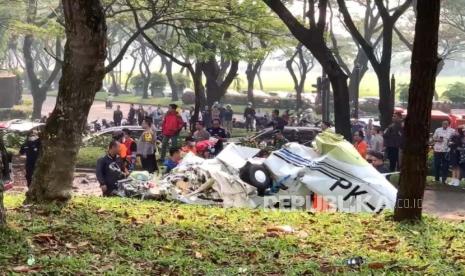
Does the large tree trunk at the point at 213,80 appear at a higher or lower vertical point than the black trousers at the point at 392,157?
higher

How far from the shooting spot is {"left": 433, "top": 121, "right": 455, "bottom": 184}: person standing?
595 inches

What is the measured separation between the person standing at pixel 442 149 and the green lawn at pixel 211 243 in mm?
7989

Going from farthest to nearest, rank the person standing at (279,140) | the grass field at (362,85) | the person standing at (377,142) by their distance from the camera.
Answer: the grass field at (362,85)
the person standing at (279,140)
the person standing at (377,142)

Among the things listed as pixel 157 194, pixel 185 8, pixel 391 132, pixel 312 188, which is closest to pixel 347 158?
pixel 312 188

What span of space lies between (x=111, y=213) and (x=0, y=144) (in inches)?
54.3

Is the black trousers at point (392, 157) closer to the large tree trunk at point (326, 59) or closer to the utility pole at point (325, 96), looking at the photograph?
the large tree trunk at point (326, 59)

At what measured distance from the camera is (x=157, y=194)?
9758 mm

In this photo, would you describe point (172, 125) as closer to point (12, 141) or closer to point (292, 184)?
point (12, 141)

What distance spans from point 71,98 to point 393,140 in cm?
1071

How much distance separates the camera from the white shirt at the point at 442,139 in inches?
593

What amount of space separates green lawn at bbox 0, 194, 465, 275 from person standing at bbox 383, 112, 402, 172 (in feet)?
28.1

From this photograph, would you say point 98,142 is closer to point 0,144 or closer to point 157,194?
point 157,194

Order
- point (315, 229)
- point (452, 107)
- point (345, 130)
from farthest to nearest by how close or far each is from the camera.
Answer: point (452, 107) < point (345, 130) < point (315, 229)

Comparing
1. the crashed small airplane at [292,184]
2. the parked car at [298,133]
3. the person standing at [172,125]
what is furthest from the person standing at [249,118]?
the crashed small airplane at [292,184]
